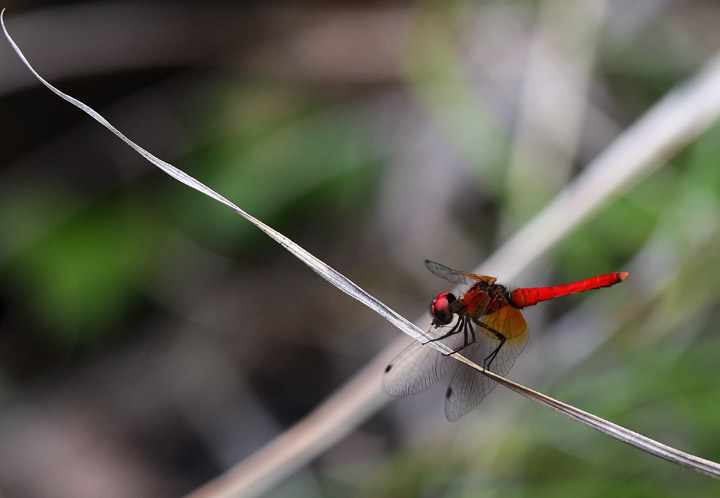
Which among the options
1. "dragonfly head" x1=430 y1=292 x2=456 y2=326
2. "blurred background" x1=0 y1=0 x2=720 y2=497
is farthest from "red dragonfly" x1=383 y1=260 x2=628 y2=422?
"blurred background" x1=0 y1=0 x2=720 y2=497

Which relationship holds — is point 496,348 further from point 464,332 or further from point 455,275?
point 455,275

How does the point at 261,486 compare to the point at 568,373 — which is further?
the point at 568,373

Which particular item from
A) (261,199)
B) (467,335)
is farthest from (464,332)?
(261,199)

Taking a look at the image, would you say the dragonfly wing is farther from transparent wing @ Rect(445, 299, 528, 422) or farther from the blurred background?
the blurred background

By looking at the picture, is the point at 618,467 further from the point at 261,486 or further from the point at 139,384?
the point at 139,384

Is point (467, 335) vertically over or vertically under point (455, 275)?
under

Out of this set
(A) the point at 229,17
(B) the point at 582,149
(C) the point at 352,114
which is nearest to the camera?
(B) the point at 582,149

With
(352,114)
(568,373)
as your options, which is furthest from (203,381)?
(568,373)
